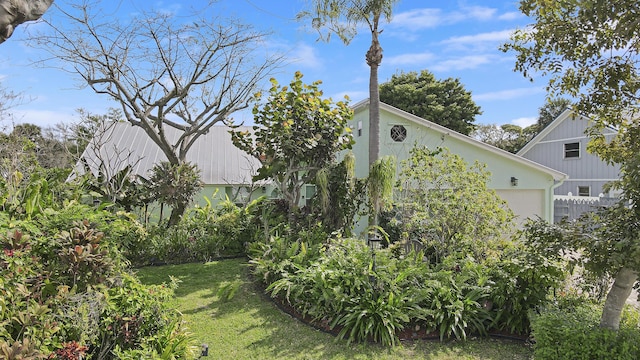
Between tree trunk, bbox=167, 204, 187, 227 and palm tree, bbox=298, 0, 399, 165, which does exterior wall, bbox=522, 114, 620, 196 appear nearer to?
palm tree, bbox=298, 0, 399, 165

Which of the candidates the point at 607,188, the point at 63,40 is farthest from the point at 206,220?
the point at 607,188

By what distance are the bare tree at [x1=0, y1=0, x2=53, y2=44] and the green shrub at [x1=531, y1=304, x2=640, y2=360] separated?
18.0 feet

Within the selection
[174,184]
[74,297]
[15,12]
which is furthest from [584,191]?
[15,12]

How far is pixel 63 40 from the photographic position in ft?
31.8

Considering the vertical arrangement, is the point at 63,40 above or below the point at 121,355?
above

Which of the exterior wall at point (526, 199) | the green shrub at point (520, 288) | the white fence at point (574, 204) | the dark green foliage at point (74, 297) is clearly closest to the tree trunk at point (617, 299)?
the green shrub at point (520, 288)

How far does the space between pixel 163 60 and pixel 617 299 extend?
38.0 ft

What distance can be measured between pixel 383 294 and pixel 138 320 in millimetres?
3239

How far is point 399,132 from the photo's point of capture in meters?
11.9

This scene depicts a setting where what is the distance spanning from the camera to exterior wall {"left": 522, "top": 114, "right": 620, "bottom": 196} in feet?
55.9

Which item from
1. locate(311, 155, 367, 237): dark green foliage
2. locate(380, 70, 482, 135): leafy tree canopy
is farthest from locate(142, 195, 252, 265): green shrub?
locate(380, 70, 482, 135): leafy tree canopy

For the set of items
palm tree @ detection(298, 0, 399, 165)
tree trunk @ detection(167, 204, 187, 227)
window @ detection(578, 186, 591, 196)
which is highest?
palm tree @ detection(298, 0, 399, 165)

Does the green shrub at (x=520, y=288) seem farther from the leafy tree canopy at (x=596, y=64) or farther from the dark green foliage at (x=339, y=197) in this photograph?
the dark green foliage at (x=339, y=197)

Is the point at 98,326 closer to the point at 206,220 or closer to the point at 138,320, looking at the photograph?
the point at 138,320
